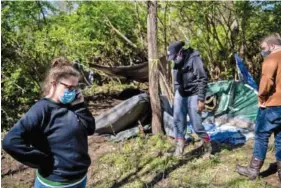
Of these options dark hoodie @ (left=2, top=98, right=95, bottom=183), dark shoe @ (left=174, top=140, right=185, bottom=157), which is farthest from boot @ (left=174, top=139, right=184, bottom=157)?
dark hoodie @ (left=2, top=98, right=95, bottom=183)

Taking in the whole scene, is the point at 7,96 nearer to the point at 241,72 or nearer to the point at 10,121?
the point at 10,121

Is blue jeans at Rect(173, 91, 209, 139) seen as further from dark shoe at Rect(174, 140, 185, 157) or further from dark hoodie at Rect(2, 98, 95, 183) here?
dark hoodie at Rect(2, 98, 95, 183)

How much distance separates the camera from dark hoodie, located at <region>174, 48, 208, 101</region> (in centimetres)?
408

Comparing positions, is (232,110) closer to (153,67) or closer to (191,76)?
(153,67)

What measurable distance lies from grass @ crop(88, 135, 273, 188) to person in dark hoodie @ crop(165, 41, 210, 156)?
36cm

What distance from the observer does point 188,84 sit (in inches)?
163

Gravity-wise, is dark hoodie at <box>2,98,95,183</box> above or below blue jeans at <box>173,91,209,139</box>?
above

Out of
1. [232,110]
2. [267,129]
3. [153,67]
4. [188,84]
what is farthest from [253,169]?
[232,110]

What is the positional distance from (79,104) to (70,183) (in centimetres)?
45

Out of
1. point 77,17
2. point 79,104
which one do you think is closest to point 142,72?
point 77,17

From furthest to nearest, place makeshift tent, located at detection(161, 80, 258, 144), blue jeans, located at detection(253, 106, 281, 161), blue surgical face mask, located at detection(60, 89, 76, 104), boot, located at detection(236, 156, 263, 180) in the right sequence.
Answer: makeshift tent, located at detection(161, 80, 258, 144) < boot, located at detection(236, 156, 263, 180) < blue jeans, located at detection(253, 106, 281, 161) < blue surgical face mask, located at detection(60, 89, 76, 104)

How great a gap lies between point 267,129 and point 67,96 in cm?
240

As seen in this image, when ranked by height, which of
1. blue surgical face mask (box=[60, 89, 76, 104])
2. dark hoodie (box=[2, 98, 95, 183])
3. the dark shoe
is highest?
blue surgical face mask (box=[60, 89, 76, 104])

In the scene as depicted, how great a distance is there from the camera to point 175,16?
27.2 feet
